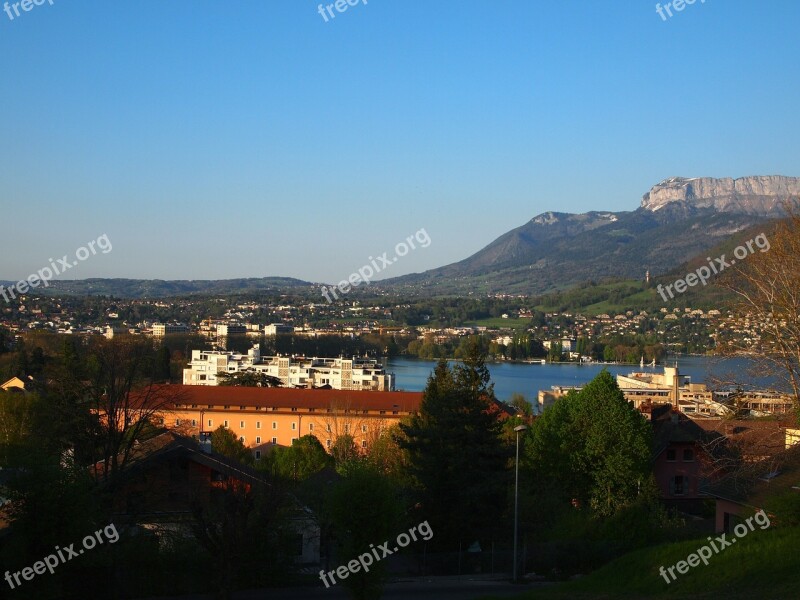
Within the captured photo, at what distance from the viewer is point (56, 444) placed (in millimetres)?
15156

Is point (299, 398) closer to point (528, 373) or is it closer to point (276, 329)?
point (528, 373)

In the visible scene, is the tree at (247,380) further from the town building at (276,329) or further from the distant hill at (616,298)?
the distant hill at (616,298)

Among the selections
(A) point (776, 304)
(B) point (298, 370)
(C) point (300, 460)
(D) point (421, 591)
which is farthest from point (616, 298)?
(A) point (776, 304)

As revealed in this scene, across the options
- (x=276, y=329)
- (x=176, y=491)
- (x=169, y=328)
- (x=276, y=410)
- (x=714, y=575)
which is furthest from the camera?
(x=276, y=329)

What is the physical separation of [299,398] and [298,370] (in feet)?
83.6

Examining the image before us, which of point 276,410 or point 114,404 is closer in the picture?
point 114,404

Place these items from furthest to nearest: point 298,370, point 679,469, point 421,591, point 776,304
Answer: point 298,370, point 679,469, point 421,591, point 776,304

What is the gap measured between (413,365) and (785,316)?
2978 inches

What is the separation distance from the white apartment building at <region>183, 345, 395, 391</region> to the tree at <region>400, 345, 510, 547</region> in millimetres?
36894

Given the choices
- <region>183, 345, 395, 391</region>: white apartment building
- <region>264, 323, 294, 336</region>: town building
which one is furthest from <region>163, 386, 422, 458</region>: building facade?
<region>264, 323, 294, 336</region>: town building

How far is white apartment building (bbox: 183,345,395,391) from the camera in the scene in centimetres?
5500

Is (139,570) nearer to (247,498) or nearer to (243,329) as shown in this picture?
(247,498)

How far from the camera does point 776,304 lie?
9570mm

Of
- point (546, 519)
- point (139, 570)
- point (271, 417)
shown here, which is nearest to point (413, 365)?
point (271, 417)
